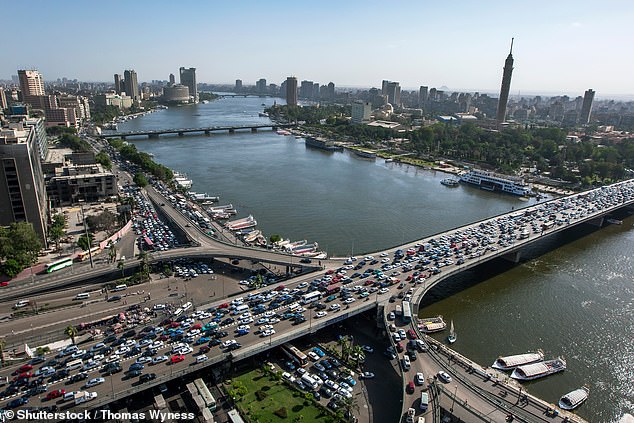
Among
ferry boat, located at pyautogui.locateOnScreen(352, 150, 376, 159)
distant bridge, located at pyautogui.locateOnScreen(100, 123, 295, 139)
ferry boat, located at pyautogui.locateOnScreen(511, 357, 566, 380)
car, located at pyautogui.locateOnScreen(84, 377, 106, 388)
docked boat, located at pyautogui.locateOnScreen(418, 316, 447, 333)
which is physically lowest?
ferry boat, located at pyautogui.locateOnScreen(511, 357, 566, 380)

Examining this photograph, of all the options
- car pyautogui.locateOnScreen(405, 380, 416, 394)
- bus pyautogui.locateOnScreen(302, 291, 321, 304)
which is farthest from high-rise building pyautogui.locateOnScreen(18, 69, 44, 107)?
car pyautogui.locateOnScreen(405, 380, 416, 394)

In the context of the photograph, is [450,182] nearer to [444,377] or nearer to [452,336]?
[452,336]

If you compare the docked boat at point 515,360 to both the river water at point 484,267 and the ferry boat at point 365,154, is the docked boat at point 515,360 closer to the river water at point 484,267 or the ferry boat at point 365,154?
the river water at point 484,267

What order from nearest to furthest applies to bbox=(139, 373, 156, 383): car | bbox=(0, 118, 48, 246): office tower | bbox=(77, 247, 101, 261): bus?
bbox=(139, 373, 156, 383): car
bbox=(0, 118, 48, 246): office tower
bbox=(77, 247, 101, 261): bus

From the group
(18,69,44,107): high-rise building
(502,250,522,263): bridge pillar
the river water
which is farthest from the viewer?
(18,69,44,107): high-rise building

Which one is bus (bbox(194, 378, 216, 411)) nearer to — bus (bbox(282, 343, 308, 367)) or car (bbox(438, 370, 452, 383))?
bus (bbox(282, 343, 308, 367))

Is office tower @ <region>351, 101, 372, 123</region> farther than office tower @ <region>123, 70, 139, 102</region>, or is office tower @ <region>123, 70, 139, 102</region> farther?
office tower @ <region>123, 70, 139, 102</region>

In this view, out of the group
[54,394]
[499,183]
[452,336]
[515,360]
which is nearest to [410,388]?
[452,336]

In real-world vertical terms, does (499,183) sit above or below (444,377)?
above
